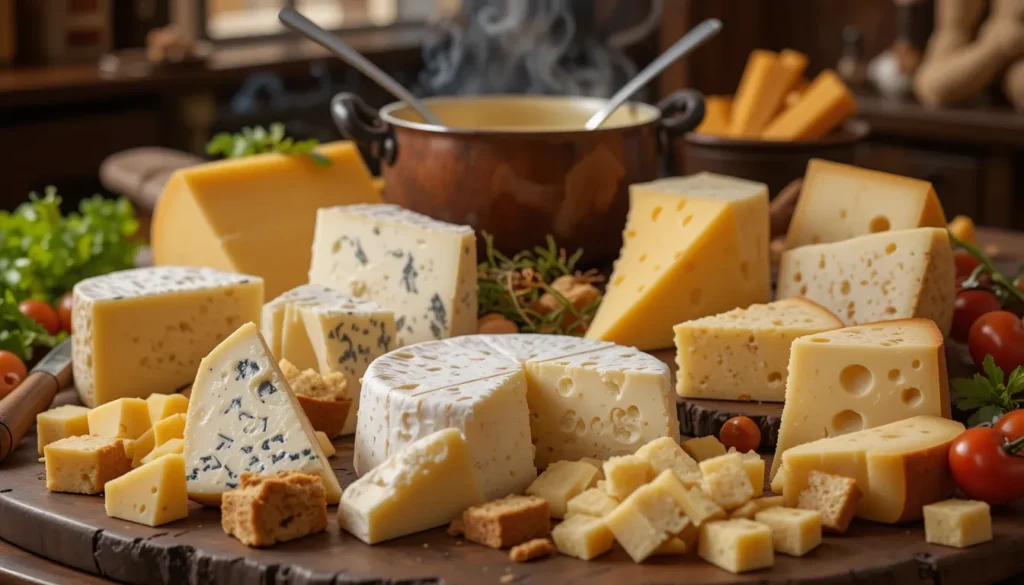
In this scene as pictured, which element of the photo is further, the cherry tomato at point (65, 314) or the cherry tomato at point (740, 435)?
the cherry tomato at point (65, 314)

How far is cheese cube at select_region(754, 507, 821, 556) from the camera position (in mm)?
1207

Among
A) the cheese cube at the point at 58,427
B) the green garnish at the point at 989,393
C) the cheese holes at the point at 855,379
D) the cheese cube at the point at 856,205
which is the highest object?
the cheese cube at the point at 856,205

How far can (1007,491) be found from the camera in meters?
1.30

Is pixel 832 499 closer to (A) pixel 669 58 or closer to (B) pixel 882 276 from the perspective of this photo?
(B) pixel 882 276

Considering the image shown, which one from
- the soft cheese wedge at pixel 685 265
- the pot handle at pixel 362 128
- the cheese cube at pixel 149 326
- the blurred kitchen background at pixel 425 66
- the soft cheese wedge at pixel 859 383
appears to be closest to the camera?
the soft cheese wedge at pixel 859 383

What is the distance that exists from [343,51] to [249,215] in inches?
11.8

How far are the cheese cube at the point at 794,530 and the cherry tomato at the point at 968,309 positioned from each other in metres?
0.72

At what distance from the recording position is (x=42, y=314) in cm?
194

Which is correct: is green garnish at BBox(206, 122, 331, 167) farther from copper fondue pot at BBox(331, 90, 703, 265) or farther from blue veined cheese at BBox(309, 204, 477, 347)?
blue veined cheese at BBox(309, 204, 477, 347)

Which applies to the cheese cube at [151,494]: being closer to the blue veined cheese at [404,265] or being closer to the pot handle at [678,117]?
the blue veined cheese at [404,265]

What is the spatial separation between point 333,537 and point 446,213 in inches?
32.5

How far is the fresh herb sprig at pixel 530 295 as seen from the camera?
6.01ft

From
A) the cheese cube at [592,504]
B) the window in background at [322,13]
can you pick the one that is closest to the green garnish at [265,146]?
the cheese cube at [592,504]

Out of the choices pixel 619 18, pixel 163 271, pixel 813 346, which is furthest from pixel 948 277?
pixel 619 18
